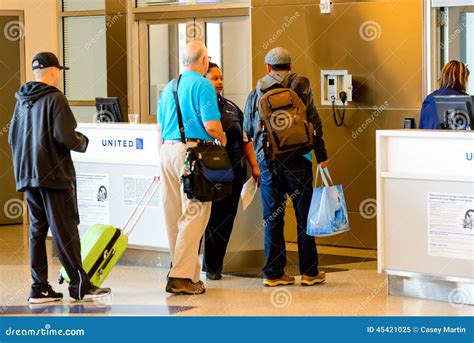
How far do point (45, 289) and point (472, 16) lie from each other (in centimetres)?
424

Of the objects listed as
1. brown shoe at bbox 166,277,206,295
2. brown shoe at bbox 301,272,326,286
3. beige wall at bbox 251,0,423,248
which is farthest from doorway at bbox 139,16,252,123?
brown shoe at bbox 166,277,206,295

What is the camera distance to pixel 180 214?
7012 mm

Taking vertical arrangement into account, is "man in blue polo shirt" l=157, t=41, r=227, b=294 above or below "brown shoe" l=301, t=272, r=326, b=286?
above

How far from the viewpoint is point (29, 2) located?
1108 cm

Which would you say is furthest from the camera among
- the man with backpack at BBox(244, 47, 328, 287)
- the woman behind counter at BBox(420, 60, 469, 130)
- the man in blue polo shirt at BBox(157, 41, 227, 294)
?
the woman behind counter at BBox(420, 60, 469, 130)

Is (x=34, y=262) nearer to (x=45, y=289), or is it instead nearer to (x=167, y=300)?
(x=45, y=289)

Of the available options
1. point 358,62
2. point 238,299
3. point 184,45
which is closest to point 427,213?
point 238,299

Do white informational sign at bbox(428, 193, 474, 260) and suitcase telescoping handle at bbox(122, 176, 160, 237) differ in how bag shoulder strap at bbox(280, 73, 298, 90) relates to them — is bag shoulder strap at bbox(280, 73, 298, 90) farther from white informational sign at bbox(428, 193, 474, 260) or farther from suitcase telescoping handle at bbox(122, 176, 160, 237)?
suitcase telescoping handle at bbox(122, 176, 160, 237)

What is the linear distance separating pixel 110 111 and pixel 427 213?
326cm

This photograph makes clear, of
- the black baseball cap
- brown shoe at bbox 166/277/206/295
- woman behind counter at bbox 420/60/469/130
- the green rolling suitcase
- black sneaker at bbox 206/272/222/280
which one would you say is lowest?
black sneaker at bbox 206/272/222/280

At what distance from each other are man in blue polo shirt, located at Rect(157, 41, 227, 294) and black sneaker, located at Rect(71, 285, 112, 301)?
16.4 inches

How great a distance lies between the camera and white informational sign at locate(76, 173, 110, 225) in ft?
27.2
